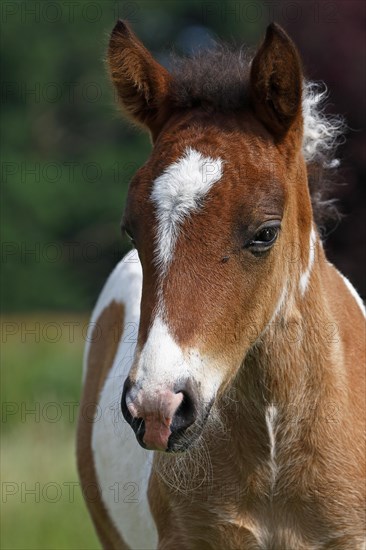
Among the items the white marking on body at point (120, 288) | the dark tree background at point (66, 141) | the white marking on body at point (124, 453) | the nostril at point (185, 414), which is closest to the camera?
the nostril at point (185, 414)

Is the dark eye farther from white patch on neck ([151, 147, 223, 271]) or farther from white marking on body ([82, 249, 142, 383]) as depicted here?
white marking on body ([82, 249, 142, 383])

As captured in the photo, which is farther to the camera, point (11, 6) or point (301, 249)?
point (11, 6)

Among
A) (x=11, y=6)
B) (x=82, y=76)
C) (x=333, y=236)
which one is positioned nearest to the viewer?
(x=333, y=236)

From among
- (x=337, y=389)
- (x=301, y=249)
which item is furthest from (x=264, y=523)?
(x=301, y=249)

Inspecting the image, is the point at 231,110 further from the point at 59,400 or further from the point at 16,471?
the point at 59,400

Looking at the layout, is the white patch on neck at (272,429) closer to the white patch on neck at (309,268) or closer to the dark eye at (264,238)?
the white patch on neck at (309,268)

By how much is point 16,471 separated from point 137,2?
85.6ft

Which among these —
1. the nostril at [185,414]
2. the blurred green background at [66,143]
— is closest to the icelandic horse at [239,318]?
the nostril at [185,414]

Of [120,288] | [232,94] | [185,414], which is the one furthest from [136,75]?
[120,288]

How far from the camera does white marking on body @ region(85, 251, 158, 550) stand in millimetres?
4781

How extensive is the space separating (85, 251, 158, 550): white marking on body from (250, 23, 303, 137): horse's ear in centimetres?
148

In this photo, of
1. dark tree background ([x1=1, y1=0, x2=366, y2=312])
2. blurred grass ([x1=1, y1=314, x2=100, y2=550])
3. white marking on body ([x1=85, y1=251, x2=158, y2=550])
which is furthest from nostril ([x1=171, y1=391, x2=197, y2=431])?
dark tree background ([x1=1, y1=0, x2=366, y2=312])

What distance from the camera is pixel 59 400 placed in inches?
467

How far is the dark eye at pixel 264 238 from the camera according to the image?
3.58 metres
